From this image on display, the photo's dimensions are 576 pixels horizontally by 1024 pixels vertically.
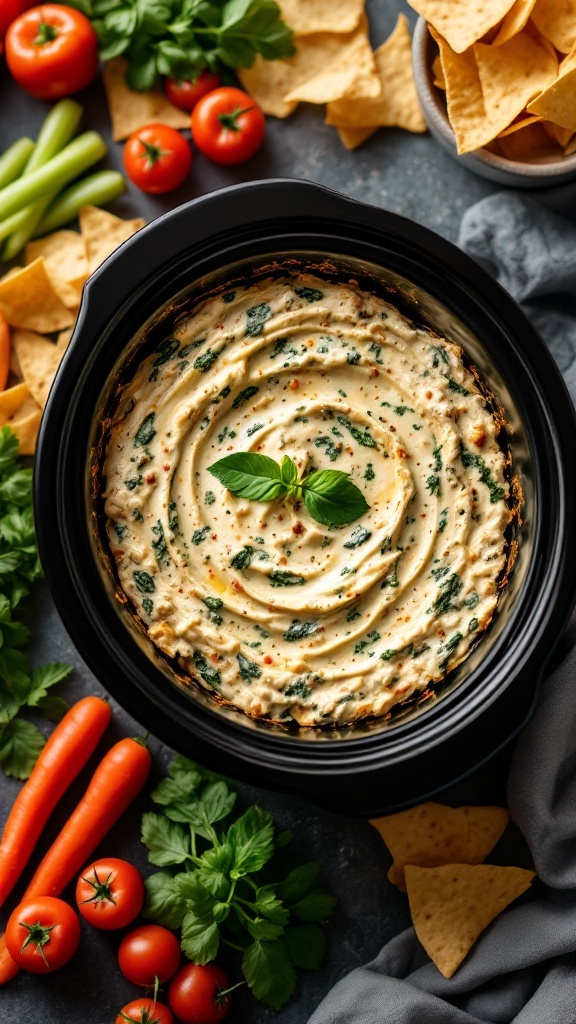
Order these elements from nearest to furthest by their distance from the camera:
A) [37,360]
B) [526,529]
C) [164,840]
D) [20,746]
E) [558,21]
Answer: [526,529]
[558,21]
[164,840]
[20,746]
[37,360]

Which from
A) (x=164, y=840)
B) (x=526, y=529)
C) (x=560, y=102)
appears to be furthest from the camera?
(x=164, y=840)

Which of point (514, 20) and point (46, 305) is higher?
point (514, 20)

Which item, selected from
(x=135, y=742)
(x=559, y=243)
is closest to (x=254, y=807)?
(x=135, y=742)

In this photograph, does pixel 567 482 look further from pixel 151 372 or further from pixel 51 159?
pixel 51 159

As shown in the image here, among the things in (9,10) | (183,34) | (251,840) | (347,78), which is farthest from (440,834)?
(9,10)

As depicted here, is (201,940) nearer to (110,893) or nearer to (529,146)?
(110,893)

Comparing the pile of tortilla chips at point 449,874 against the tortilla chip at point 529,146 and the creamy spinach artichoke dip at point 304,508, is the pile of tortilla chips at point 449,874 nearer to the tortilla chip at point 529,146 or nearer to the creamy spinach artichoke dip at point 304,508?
the creamy spinach artichoke dip at point 304,508

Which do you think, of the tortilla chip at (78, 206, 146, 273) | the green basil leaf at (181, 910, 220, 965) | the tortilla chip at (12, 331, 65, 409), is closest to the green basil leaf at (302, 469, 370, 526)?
the tortilla chip at (12, 331, 65, 409)
